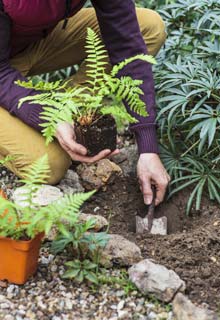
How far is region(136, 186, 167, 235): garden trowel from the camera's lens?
8.97ft

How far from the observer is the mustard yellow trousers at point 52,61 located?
279 cm

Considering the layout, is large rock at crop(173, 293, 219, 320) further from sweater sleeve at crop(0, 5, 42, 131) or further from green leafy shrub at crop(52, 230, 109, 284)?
sweater sleeve at crop(0, 5, 42, 131)

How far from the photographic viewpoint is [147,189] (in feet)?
8.91

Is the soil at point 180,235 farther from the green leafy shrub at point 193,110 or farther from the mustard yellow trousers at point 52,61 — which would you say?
the mustard yellow trousers at point 52,61

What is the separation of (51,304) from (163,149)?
110cm

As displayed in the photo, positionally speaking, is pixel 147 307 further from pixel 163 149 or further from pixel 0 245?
pixel 163 149

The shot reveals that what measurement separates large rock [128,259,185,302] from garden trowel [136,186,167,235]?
0.51m

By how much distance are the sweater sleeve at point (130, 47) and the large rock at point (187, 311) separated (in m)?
0.83

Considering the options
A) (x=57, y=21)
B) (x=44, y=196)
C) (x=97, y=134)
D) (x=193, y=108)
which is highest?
(x=57, y=21)

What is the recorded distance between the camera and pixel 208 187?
111 inches

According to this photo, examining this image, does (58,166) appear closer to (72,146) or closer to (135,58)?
(72,146)

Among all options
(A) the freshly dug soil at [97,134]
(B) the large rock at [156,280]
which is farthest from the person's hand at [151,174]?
(B) the large rock at [156,280]

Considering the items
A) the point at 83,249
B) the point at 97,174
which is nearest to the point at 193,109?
the point at 97,174

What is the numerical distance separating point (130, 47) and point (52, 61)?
61 cm
